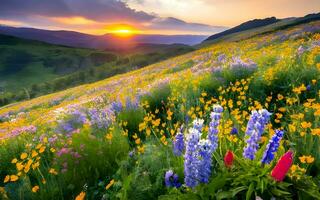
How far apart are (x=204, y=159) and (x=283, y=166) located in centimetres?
61

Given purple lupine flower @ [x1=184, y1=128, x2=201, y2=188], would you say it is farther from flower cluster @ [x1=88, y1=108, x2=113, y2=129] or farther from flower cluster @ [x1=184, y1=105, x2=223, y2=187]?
flower cluster @ [x1=88, y1=108, x2=113, y2=129]

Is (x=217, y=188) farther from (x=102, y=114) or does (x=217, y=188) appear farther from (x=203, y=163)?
(x=102, y=114)

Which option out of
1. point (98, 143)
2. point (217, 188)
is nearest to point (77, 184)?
point (98, 143)

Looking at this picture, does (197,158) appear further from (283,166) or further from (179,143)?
(179,143)

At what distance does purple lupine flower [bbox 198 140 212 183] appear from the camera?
2.72 m

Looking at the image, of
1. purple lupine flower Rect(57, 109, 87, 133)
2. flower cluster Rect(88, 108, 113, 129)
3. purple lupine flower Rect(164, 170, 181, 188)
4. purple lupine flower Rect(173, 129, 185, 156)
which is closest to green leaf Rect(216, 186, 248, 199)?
purple lupine flower Rect(164, 170, 181, 188)

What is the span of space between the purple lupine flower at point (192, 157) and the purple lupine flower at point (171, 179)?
426mm

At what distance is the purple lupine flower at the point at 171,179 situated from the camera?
10.7 feet

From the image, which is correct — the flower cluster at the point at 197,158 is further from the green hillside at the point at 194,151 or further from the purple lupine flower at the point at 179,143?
the purple lupine flower at the point at 179,143

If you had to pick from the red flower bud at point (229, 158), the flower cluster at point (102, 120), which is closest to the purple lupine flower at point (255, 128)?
the red flower bud at point (229, 158)

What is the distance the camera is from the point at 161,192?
3.79m

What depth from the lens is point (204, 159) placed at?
277cm

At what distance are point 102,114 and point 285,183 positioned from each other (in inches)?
167

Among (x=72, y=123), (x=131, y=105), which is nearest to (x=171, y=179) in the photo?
(x=131, y=105)
